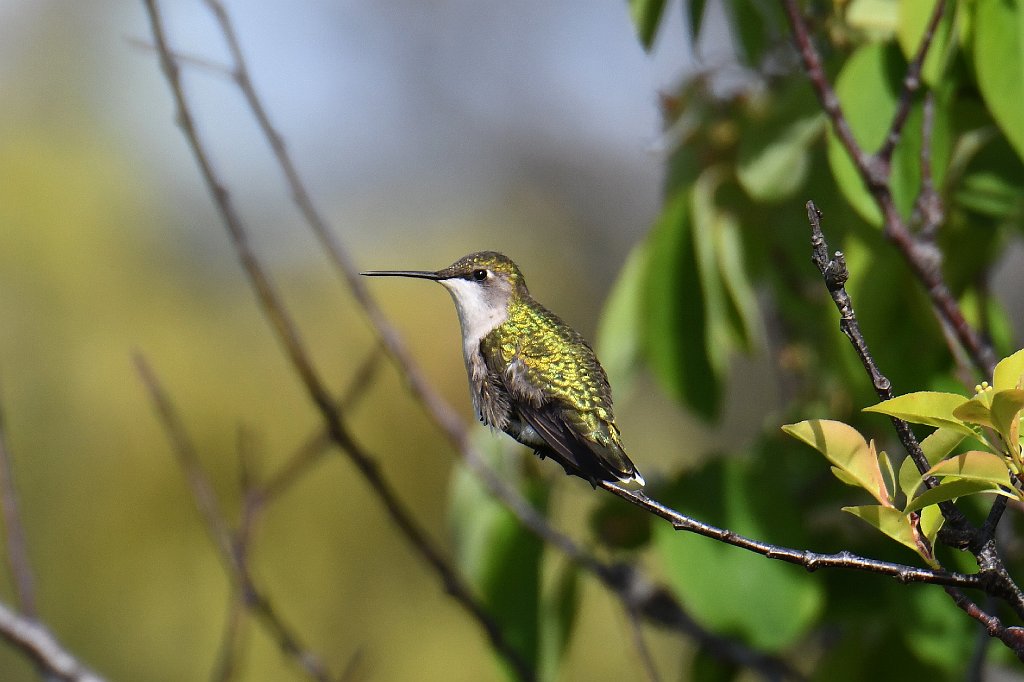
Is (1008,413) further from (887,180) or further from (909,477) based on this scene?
(887,180)

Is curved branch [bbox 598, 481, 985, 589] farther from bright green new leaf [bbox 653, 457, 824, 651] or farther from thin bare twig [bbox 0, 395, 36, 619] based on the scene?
thin bare twig [bbox 0, 395, 36, 619]

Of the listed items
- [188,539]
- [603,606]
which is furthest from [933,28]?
[603,606]

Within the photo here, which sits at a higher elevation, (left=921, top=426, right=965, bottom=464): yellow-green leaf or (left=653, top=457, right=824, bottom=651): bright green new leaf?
(left=921, top=426, right=965, bottom=464): yellow-green leaf

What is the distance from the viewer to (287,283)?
33.8 feet

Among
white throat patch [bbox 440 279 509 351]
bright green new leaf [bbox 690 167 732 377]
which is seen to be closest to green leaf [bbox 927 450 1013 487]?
white throat patch [bbox 440 279 509 351]

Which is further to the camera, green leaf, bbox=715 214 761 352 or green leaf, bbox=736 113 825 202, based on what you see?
green leaf, bbox=715 214 761 352

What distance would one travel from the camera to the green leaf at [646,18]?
7.01ft

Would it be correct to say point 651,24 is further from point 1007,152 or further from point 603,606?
point 603,606

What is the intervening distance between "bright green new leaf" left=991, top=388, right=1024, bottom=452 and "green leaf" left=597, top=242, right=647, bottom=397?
56.1 inches

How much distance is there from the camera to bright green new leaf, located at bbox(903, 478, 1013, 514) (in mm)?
1029

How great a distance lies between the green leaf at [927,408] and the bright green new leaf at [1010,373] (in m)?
0.04

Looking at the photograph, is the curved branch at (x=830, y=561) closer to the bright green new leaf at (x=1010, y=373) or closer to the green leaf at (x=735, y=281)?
the bright green new leaf at (x=1010, y=373)

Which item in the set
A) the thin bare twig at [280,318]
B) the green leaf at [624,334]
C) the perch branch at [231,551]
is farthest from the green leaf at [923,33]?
the perch branch at [231,551]

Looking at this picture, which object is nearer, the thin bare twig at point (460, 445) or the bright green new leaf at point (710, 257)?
the thin bare twig at point (460, 445)
